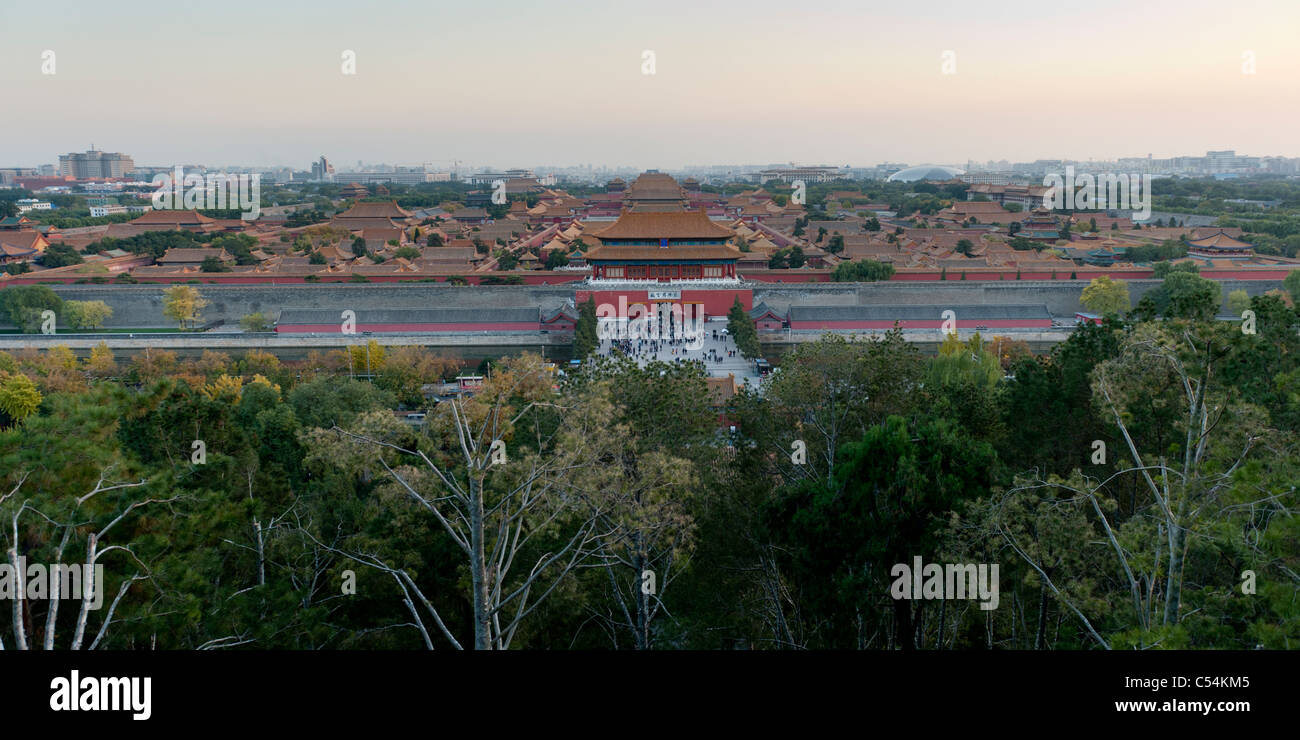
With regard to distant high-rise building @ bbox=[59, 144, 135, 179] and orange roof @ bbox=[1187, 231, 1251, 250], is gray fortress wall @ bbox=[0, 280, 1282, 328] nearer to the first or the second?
orange roof @ bbox=[1187, 231, 1251, 250]

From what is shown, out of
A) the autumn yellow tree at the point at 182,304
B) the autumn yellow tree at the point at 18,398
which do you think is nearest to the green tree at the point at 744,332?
the autumn yellow tree at the point at 18,398

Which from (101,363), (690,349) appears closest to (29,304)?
(101,363)

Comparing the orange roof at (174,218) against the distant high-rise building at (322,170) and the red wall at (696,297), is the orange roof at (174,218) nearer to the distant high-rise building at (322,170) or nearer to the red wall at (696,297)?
the red wall at (696,297)

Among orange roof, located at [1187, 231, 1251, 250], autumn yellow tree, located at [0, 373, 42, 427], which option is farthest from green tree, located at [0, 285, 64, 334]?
orange roof, located at [1187, 231, 1251, 250]

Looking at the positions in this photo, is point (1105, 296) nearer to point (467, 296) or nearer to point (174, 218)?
→ point (467, 296)

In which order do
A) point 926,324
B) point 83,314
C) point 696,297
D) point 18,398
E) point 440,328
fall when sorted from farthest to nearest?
point 696,297 < point 926,324 < point 83,314 < point 440,328 < point 18,398

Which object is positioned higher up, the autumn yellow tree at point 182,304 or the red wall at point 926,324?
the autumn yellow tree at point 182,304
